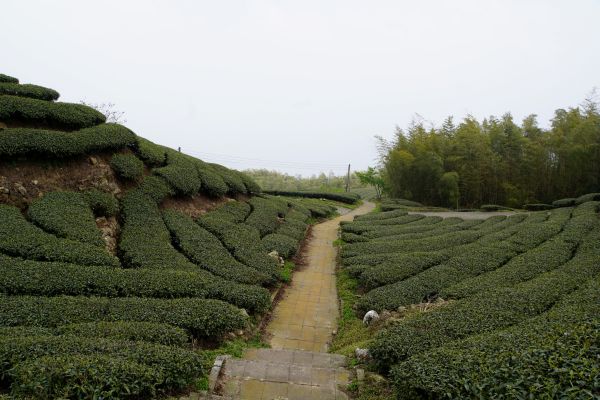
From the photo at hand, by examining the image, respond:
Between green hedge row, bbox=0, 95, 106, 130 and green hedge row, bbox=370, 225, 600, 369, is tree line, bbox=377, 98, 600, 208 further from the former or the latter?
green hedge row, bbox=0, 95, 106, 130

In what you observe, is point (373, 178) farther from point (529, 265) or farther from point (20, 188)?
point (20, 188)

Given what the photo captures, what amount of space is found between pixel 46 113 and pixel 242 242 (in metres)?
7.83

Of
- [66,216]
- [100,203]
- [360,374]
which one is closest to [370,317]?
[360,374]

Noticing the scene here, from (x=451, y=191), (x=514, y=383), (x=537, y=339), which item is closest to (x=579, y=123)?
(x=451, y=191)

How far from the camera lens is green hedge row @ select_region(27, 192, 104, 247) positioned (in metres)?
10.5

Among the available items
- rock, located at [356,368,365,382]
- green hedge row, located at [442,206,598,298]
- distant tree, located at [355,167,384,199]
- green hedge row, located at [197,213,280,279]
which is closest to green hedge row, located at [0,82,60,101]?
green hedge row, located at [197,213,280,279]

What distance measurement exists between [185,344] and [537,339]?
5.71 m

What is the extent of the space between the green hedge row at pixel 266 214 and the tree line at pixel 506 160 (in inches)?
483

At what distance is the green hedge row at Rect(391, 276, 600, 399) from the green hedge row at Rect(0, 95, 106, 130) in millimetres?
13523

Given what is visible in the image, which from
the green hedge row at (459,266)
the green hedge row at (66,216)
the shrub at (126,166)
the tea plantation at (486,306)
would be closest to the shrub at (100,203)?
the green hedge row at (66,216)

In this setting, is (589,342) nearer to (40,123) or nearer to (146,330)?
(146,330)

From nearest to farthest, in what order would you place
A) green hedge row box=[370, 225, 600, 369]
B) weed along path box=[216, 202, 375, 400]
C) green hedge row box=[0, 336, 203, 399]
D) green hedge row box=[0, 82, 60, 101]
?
green hedge row box=[0, 336, 203, 399] < weed along path box=[216, 202, 375, 400] < green hedge row box=[370, 225, 600, 369] < green hedge row box=[0, 82, 60, 101]

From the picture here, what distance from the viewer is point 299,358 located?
7344 mm

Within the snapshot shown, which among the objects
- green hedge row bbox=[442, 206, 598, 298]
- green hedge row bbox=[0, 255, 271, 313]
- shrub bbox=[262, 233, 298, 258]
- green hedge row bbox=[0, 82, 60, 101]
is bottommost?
green hedge row bbox=[0, 255, 271, 313]
